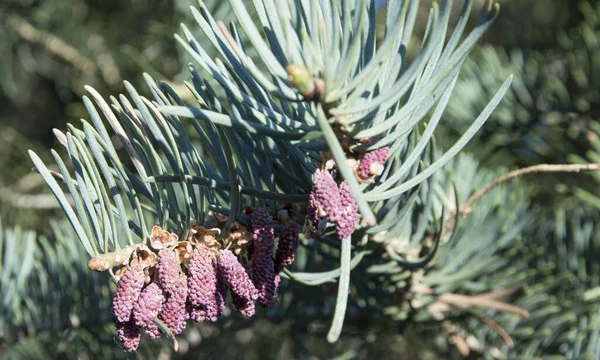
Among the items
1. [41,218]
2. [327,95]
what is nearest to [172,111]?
[327,95]

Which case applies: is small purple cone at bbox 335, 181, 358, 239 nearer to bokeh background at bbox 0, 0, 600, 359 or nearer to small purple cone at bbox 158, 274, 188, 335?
small purple cone at bbox 158, 274, 188, 335

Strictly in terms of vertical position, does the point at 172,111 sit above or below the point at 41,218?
above

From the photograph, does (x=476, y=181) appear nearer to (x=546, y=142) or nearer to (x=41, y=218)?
(x=546, y=142)

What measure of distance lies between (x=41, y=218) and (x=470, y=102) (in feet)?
2.60

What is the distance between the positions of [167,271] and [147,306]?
0.08 feet

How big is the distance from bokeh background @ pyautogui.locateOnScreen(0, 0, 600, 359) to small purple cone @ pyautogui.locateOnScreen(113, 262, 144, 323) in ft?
0.94

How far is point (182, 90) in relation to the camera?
86 centimetres

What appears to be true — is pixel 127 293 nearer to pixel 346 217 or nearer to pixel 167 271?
A: pixel 167 271

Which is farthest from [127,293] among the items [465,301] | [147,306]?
[465,301]

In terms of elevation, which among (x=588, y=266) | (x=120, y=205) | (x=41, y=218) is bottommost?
(x=588, y=266)

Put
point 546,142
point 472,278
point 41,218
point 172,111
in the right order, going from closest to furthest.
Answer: point 172,111 < point 472,278 < point 546,142 < point 41,218

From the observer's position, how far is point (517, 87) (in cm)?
86

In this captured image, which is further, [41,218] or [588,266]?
[41,218]

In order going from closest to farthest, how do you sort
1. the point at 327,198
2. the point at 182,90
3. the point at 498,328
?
the point at 327,198 < the point at 498,328 < the point at 182,90
